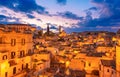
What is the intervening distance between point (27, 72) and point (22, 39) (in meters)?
6.28

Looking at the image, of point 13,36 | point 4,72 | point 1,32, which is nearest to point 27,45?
point 13,36

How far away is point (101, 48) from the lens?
53469mm

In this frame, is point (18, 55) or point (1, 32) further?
point (18, 55)

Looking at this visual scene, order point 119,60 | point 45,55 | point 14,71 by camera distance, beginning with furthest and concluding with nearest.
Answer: point 45,55 < point 14,71 < point 119,60

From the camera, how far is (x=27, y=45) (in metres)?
39.8

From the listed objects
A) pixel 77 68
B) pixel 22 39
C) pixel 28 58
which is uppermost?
pixel 22 39

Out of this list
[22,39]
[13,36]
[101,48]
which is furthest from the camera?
[101,48]

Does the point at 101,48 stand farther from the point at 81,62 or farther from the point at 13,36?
the point at 13,36

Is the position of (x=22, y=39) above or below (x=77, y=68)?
above

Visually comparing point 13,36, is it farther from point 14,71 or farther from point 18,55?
point 14,71

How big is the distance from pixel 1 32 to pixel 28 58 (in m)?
7.99

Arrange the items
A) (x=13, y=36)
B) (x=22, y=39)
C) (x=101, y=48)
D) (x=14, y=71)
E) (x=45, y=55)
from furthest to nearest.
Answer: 1. (x=101, y=48)
2. (x=45, y=55)
3. (x=22, y=39)
4. (x=13, y=36)
5. (x=14, y=71)

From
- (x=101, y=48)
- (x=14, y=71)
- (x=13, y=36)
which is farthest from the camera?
(x=101, y=48)

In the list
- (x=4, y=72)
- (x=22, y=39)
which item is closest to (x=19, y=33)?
(x=22, y=39)
